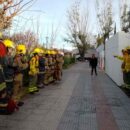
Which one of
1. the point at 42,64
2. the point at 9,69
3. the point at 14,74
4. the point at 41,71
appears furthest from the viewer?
the point at 42,64

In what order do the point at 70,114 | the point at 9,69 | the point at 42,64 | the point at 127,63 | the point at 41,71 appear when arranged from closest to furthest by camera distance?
the point at 70,114 < the point at 9,69 < the point at 127,63 < the point at 41,71 < the point at 42,64

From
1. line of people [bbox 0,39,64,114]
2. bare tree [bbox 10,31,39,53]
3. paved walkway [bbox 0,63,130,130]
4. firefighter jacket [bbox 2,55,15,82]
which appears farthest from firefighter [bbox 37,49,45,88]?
firefighter jacket [bbox 2,55,15,82]

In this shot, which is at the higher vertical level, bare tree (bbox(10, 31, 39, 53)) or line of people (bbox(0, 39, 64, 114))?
bare tree (bbox(10, 31, 39, 53))

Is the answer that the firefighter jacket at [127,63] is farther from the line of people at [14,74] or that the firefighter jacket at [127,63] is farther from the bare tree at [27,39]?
the bare tree at [27,39]

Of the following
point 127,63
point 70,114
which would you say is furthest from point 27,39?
point 70,114

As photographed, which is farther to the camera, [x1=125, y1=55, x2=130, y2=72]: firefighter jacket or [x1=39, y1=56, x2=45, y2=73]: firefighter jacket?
[x1=39, y1=56, x2=45, y2=73]: firefighter jacket

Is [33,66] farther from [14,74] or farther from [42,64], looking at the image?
[14,74]

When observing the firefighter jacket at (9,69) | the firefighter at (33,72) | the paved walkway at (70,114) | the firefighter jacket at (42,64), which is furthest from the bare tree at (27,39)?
the firefighter jacket at (9,69)

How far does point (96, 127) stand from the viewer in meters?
10.0

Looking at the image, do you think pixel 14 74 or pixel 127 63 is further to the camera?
pixel 127 63

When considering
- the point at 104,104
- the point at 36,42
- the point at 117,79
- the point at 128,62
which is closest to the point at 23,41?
the point at 36,42

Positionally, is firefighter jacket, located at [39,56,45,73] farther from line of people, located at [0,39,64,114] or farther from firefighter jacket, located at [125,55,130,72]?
firefighter jacket, located at [125,55,130,72]

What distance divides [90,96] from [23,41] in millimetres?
8586

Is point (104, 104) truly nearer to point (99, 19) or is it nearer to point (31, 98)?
point (31, 98)
